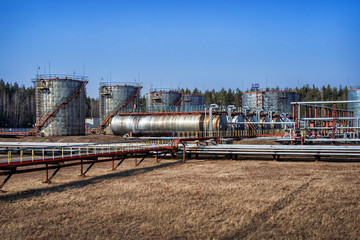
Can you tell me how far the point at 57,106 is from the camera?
45.5 metres

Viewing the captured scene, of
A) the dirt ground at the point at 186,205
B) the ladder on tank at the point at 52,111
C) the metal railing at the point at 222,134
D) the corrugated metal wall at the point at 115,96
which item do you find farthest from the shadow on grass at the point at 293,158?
the corrugated metal wall at the point at 115,96

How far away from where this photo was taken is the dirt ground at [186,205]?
26.3 feet

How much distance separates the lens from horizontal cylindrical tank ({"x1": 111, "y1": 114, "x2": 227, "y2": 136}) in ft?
119

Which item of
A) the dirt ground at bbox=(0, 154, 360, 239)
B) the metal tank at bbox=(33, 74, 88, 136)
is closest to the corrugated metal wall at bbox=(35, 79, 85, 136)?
the metal tank at bbox=(33, 74, 88, 136)

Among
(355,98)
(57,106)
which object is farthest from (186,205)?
(355,98)

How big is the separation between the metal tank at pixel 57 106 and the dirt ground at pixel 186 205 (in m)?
30.4

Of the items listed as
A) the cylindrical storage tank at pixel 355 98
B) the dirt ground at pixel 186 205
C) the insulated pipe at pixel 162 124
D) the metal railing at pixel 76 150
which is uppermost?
the cylindrical storage tank at pixel 355 98

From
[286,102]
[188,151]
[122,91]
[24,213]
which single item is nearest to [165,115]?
[122,91]

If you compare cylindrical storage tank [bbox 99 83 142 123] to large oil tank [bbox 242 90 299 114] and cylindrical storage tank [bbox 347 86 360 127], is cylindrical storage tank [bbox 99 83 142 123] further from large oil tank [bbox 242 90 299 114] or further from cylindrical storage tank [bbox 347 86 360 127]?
cylindrical storage tank [bbox 347 86 360 127]

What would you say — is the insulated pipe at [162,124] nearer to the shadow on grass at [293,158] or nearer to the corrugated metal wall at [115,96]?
the corrugated metal wall at [115,96]

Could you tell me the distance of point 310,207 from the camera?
982 cm

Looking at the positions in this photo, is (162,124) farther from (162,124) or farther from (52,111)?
(52,111)

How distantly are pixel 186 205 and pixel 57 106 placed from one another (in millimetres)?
38720

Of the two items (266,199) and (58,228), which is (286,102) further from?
(58,228)
